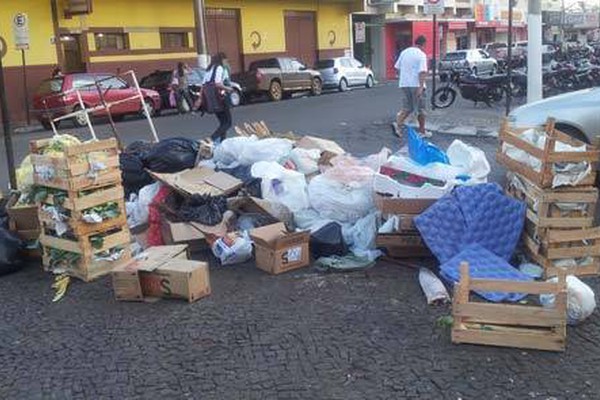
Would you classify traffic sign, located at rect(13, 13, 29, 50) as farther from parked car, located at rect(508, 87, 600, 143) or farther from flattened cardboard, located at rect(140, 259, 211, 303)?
flattened cardboard, located at rect(140, 259, 211, 303)

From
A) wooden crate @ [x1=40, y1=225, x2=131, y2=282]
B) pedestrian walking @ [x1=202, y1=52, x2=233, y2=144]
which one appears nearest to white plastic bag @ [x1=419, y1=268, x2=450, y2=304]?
wooden crate @ [x1=40, y1=225, x2=131, y2=282]

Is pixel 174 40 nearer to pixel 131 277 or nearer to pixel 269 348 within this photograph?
pixel 131 277

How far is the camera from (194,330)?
4824 mm

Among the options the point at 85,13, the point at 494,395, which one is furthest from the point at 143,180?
the point at 85,13

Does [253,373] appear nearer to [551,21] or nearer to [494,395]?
[494,395]

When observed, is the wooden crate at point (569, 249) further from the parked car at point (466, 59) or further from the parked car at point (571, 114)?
the parked car at point (466, 59)

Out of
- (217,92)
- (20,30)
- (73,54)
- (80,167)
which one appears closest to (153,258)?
(80,167)

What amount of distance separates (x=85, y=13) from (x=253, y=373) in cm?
2290

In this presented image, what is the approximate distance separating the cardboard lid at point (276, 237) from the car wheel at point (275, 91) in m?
21.6

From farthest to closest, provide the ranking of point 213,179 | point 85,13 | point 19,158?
point 85,13 < point 19,158 < point 213,179

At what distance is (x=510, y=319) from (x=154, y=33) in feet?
87.3

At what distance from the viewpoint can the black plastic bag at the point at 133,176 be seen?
7.40m

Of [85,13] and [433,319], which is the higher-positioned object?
[85,13]

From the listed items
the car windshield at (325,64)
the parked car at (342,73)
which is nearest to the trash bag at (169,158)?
the parked car at (342,73)
